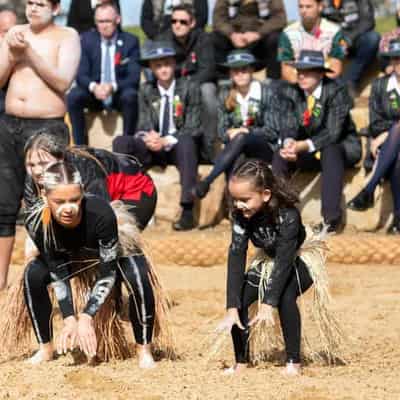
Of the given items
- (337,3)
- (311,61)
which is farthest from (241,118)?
(337,3)

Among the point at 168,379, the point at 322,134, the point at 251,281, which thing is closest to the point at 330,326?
the point at 251,281

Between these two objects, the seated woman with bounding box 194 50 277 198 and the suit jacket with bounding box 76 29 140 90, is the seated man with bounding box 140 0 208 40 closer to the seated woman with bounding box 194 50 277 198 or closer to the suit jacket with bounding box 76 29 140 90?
the suit jacket with bounding box 76 29 140 90

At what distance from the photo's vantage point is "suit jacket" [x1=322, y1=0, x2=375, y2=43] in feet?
31.1

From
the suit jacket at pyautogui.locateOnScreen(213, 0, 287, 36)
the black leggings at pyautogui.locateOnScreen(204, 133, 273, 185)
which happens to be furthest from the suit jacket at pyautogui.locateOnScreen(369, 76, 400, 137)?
the suit jacket at pyautogui.locateOnScreen(213, 0, 287, 36)

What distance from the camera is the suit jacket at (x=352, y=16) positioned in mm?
9492

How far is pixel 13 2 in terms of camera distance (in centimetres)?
1240

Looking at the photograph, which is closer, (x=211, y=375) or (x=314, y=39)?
Answer: (x=211, y=375)

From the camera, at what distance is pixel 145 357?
4.94 meters

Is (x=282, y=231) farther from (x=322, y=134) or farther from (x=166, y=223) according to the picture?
(x=166, y=223)

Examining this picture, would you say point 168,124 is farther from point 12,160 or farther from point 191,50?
point 12,160

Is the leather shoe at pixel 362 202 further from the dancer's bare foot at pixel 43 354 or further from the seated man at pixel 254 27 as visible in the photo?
the dancer's bare foot at pixel 43 354

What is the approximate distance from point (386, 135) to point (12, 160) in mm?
3226

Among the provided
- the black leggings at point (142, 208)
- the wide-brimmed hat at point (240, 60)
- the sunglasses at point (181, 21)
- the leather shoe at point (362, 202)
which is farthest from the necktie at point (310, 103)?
the black leggings at point (142, 208)

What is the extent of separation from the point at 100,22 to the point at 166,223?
1.89m
